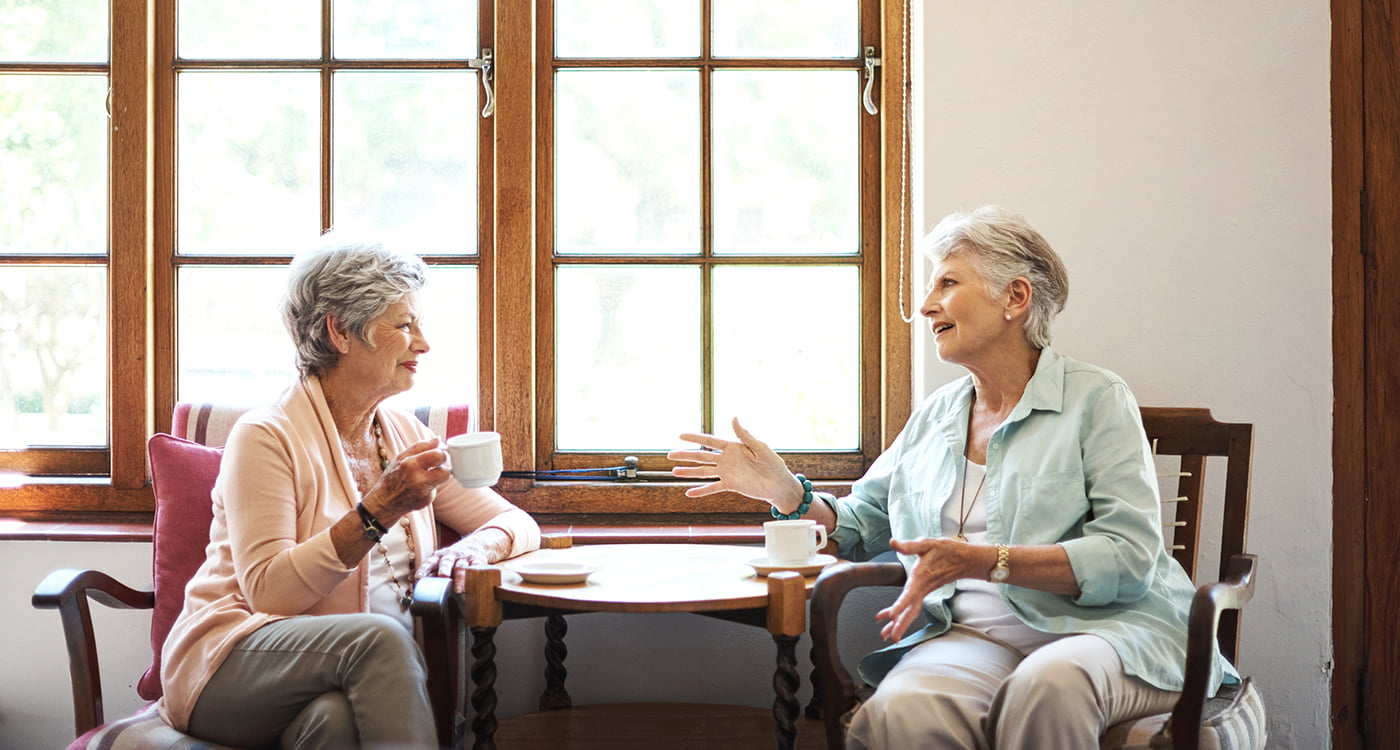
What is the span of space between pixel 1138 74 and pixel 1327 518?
1.14 metres

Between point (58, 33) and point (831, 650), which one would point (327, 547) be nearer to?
point (831, 650)

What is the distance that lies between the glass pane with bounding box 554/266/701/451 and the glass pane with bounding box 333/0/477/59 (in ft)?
2.21

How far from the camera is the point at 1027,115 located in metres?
2.54

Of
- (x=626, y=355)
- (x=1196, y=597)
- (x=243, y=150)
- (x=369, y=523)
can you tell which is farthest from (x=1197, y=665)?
(x=243, y=150)

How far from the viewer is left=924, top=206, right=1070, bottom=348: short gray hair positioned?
6.79 feet

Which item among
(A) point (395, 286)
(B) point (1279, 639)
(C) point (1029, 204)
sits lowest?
(B) point (1279, 639)

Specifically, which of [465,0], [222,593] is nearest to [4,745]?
[222,593]

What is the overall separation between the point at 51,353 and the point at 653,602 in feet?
6.27

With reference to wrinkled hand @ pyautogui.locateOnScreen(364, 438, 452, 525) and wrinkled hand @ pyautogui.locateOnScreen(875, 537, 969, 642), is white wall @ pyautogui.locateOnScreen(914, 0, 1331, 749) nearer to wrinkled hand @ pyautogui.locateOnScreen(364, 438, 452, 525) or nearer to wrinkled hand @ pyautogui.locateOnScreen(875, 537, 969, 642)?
wrinkled hand @ pyautogui.locateOnScreen(875, 537, 969, 642)

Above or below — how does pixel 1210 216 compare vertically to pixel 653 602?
above

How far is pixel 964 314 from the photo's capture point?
2.06 metres

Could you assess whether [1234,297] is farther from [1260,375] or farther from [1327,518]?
[1327,518]

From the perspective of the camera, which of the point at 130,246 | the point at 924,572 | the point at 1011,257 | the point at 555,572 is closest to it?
the point at 924,572

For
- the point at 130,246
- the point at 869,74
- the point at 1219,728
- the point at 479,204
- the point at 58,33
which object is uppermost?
the point at 58,33
